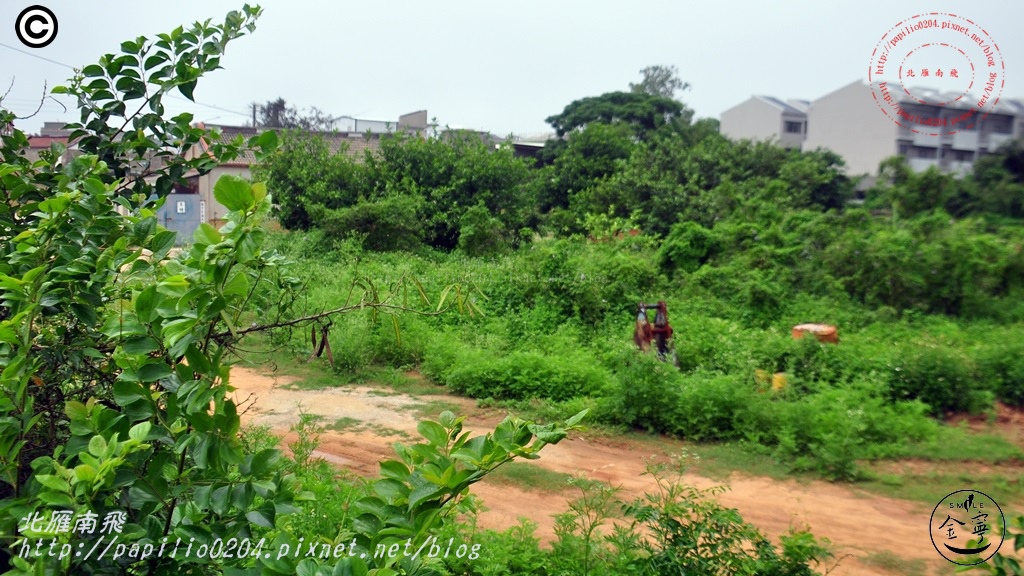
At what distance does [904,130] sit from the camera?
5613 mm

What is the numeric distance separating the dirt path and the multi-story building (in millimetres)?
2393

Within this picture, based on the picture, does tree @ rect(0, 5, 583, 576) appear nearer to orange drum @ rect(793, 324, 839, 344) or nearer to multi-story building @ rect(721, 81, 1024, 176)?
multi-story building @ rect(721, 81, 1024, 176)

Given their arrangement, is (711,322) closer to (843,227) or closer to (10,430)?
(843,227)

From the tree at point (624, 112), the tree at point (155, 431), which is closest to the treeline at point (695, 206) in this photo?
the tree at point (624, 112)

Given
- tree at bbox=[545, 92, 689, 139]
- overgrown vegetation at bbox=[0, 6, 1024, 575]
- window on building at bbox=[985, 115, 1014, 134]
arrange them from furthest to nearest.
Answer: tree at bbox=[545, 92, 689, 139] < window on building at bbox=[985, 115, 1014, 134] < overgrown vegetation at bbox=[0, 6, 1024, 575]

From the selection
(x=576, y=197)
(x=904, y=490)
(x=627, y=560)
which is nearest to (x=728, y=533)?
(x=627, y=560)

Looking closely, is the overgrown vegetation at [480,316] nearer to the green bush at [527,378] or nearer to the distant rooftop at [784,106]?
the green bush at [527,378]

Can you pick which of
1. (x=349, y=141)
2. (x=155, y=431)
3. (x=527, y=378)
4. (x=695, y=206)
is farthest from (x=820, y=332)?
(x=349, y=141)

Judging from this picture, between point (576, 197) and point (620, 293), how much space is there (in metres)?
7.15

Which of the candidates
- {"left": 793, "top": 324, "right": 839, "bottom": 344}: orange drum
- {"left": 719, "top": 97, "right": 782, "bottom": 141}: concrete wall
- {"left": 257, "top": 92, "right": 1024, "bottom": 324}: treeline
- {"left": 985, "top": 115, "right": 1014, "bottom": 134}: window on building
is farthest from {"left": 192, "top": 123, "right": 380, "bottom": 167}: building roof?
{"left": 985, "top": 115, "right": 1014, "bottom": 134}: window on building

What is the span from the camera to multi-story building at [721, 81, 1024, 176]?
183 inches

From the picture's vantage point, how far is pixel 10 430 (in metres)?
1.33

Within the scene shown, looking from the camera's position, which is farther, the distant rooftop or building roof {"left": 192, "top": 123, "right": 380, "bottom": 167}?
building roof {"left": 192, "top": 123, "right": 380, "bottom": 167}

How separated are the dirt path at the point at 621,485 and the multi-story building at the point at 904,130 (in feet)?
7.85
